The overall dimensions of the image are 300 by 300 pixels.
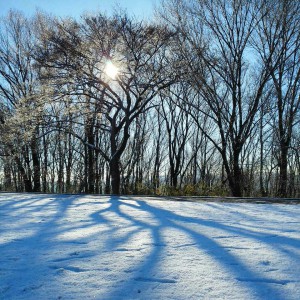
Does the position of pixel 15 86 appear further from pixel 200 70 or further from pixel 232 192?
pixel 232 192

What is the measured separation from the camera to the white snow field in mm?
2041

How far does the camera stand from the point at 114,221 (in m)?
4.36

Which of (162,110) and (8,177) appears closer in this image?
(162,110)

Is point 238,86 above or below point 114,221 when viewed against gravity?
above

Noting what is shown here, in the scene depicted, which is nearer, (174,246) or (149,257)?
(149,257)

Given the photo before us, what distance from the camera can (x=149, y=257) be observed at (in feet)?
Result: 8.79

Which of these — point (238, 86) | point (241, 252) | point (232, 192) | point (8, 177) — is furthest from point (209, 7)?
point (8, 177)

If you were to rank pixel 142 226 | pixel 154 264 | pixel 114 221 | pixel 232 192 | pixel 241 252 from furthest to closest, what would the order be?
pixel 232 192 → pixel 114 221 → pixel 142 226 → pixel 241 252 → pixel 154 264

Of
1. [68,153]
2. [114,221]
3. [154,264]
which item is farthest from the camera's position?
[68,153]

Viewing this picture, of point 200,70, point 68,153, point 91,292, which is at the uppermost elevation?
point 200,70

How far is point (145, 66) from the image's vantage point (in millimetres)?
12609

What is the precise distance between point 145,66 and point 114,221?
924cm

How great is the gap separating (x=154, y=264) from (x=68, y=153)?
21.8 m

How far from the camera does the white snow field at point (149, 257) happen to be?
2041 millimetres
